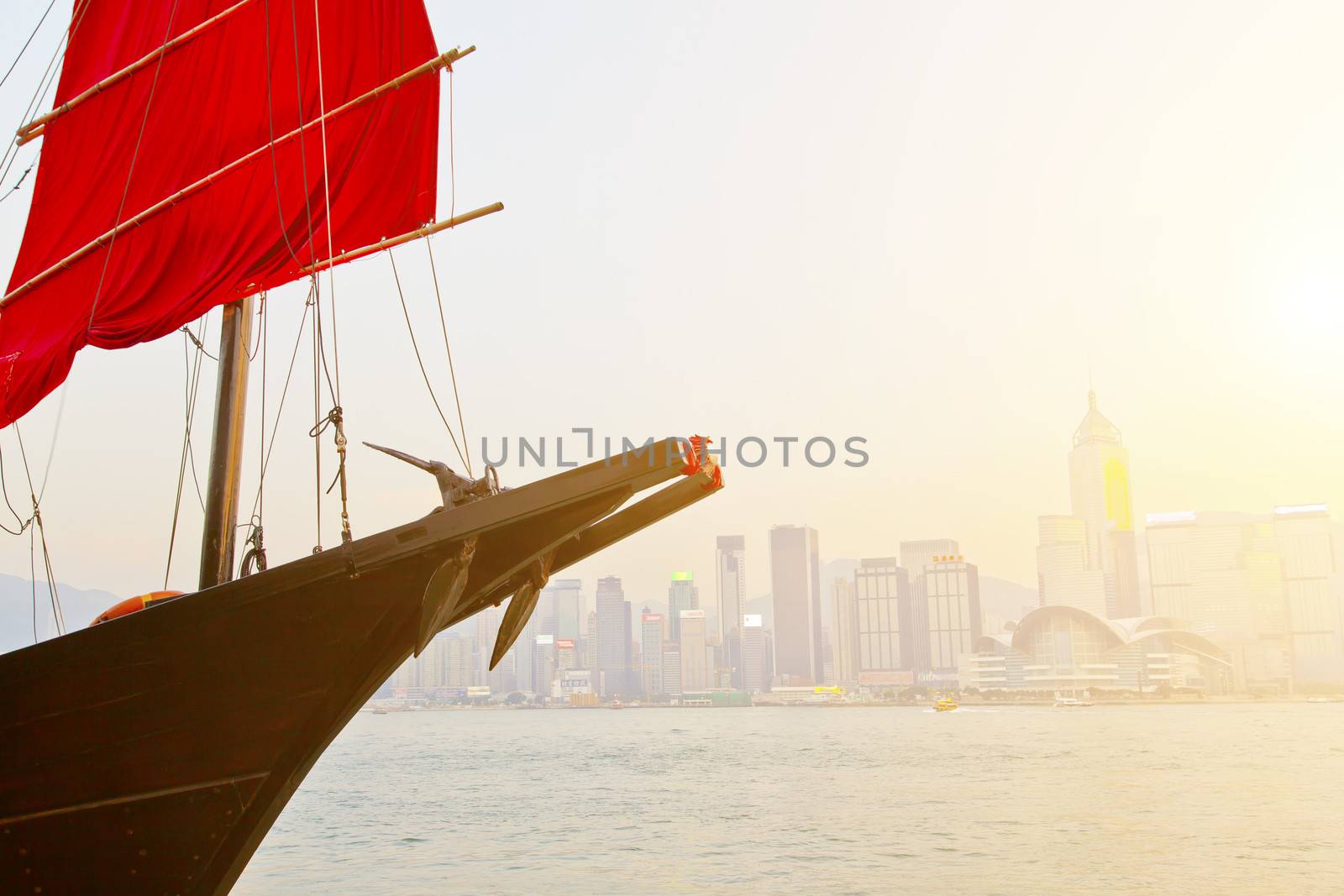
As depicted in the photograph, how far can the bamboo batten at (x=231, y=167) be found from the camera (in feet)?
28.6

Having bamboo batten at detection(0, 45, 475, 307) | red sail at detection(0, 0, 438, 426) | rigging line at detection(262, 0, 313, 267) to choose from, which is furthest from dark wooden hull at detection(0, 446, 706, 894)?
bamboo batten at detection(0, 45, 475, 307)

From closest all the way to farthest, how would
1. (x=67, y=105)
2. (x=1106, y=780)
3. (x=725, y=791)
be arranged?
(x=67, y=105), (x=725, y=791), (x=1106, y=780)

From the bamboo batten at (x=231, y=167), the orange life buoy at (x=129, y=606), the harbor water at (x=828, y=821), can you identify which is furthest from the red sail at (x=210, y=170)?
the harbor water at (x=828, y=821)

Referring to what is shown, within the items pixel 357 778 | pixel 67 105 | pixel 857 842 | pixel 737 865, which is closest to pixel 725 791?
pixel 857 842

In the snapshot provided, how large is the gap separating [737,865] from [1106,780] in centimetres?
2117

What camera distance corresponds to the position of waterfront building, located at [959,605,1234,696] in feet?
386

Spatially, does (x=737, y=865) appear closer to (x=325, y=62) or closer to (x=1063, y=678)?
(x=325, y=62)

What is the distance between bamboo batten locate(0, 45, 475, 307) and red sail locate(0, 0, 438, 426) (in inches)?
1.0

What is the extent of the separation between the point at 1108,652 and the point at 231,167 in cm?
12165

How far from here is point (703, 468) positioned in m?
5.62

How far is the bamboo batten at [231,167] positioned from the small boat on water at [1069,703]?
373 feet

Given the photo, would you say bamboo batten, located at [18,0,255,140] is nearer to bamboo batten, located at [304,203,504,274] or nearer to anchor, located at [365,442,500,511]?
bamboo batten, located at [304,203,504,274]

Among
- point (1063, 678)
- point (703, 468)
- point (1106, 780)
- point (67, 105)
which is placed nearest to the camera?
point (703, 468)

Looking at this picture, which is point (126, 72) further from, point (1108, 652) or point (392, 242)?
→ point (1108, 652)
